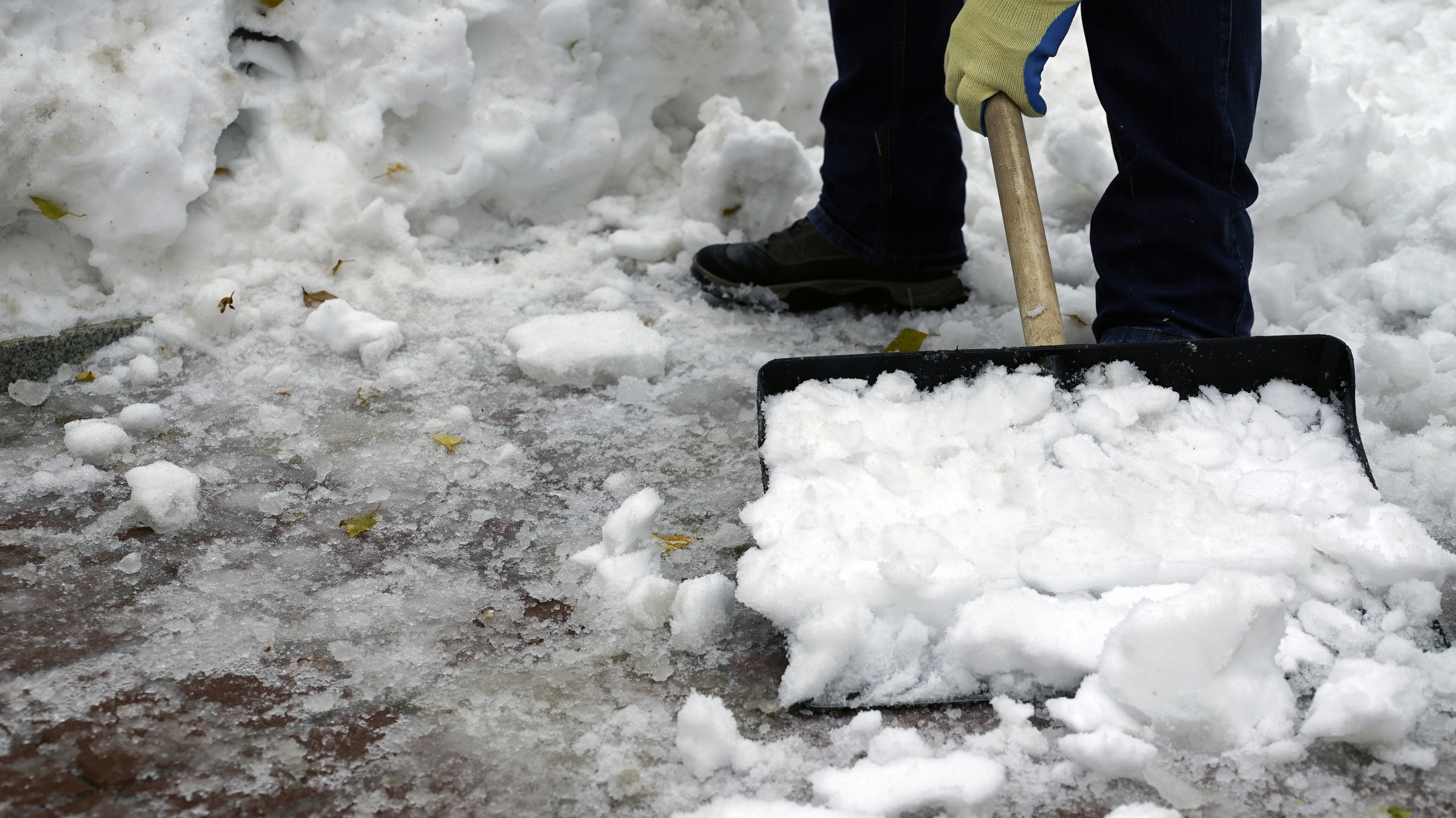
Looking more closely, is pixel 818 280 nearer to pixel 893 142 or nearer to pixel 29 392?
pixel 893 142

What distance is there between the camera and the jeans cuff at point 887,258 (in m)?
2.50

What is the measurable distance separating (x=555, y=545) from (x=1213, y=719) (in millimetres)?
980

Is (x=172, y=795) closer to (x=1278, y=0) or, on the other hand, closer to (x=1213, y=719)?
(x=1213, y=719)

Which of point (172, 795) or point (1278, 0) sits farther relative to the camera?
point (1278, 0)

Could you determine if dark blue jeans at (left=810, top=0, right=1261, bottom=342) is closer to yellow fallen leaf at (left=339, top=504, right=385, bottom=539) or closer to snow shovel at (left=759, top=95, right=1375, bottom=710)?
snow shovel at (left=759, top=95, right=1375, bottom=710)

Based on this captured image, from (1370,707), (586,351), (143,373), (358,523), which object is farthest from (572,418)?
(1370,707)

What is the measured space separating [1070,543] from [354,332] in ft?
5.24

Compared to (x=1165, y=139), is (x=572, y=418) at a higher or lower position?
lower

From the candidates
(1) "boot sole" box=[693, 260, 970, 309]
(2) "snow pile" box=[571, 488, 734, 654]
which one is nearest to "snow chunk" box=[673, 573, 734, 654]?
(2) "snow pile" box=[571, 488, 734, 654]

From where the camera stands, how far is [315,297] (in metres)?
2.36

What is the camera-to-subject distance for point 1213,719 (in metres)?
1.13

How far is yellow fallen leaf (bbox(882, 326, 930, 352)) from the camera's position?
2.30 metres

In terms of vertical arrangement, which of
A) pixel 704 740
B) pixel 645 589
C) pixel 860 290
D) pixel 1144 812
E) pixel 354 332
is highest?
pixel 354 332

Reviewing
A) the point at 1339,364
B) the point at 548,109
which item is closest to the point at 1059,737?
the point at 1339,364
